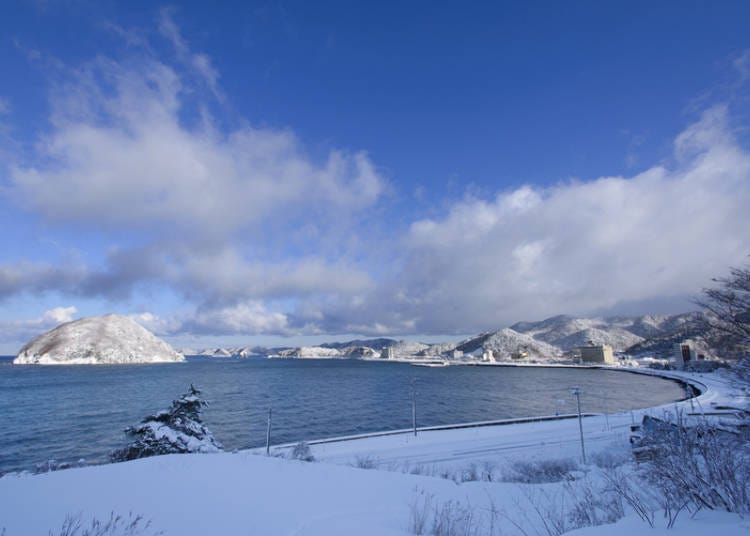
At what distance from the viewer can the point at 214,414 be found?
4522 cm

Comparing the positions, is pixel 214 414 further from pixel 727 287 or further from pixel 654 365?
pixel 654 365

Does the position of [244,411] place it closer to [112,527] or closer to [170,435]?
[170,435]

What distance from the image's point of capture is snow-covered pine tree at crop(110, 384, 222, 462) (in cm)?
1802

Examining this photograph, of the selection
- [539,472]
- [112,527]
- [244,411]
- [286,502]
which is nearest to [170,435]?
[286,502]

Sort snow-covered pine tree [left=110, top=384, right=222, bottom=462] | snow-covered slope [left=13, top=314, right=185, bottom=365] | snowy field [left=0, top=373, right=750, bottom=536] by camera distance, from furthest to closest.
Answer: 1. snow-covered slope [left=13, top=314, right=185, bottom=365]
2. snow-covered pine tree [left=110, top=384, right=222, bottom=462]
3. snowy field [left=0, top=373, right=750, bottom=536]

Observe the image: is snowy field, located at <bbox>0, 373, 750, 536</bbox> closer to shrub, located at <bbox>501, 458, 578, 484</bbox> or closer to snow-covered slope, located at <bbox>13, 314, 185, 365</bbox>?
shrub, located at <bbox>501, 458, 578, 484</bbox>

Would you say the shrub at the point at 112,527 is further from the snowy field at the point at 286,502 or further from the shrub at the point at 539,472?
the shrub at the point at 539,472

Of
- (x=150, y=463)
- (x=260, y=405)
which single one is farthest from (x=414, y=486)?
(x=260, y=405)

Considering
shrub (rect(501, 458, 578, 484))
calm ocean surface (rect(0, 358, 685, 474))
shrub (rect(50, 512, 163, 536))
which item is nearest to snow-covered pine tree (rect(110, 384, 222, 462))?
calm ocean surface (rect(0, 358, 685, 474))

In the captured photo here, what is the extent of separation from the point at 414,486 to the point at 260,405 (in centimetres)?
4755

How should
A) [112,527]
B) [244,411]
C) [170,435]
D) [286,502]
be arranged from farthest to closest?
1. [244,411]
2. [170,435]
3. [286,502]
4. [112,527]

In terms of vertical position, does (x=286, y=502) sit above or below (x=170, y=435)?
above

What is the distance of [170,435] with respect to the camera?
18.4 meters

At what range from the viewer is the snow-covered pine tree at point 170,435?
1802 centimetres
